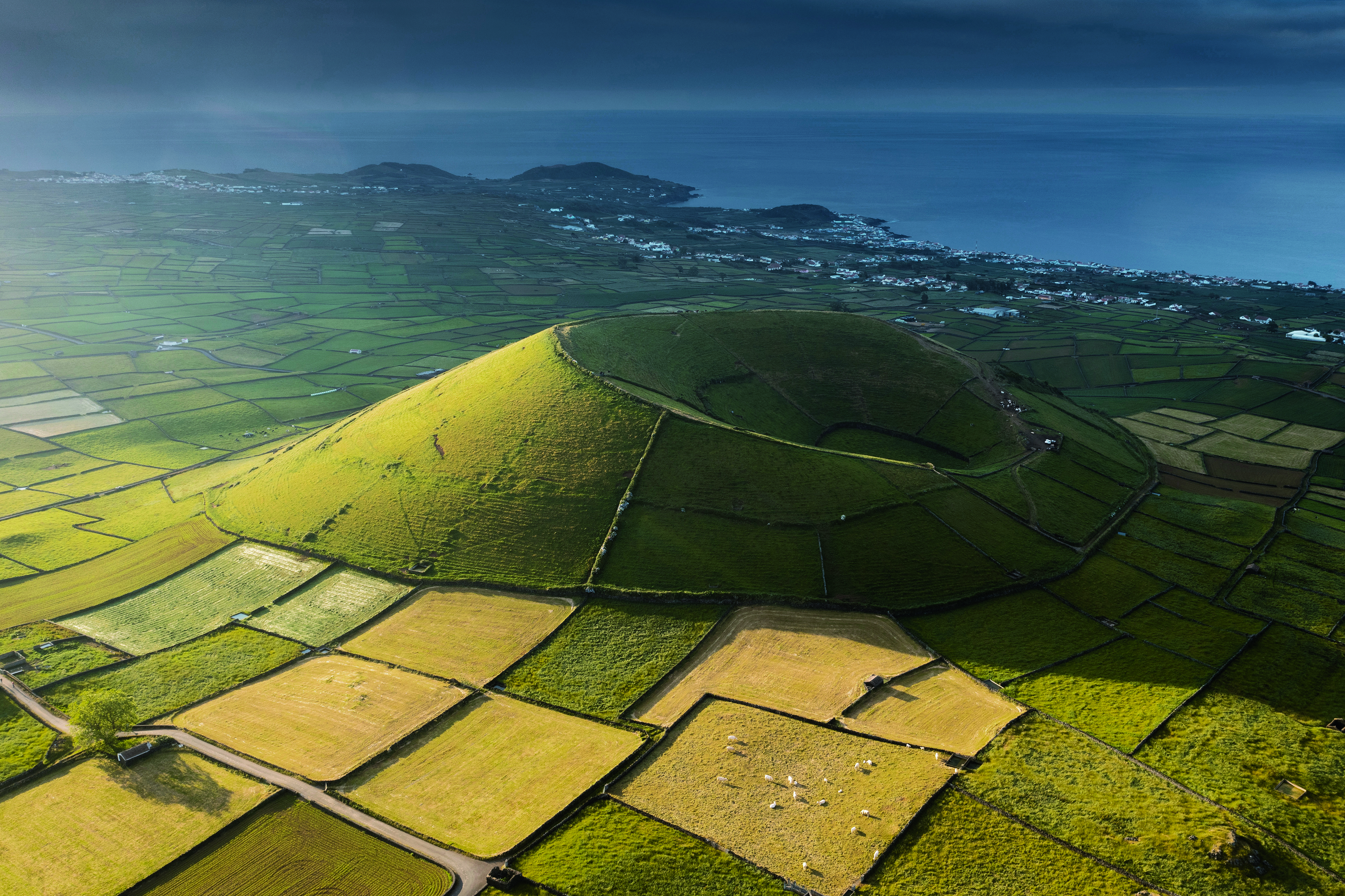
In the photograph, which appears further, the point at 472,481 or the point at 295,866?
the point at 472,481

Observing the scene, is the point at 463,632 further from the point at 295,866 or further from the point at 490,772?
the point at 295,866

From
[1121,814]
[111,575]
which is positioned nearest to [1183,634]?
[1121,814]

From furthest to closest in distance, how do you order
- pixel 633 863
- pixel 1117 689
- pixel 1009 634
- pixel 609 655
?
pixel 1009 634 < pixel 609 655 < pixel 1117 689 < pixel 633 863

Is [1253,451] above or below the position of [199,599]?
above

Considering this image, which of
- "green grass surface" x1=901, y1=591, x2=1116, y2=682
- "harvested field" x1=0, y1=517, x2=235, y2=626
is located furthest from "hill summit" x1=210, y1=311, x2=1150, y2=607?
"harvested field" x1=0, y1=517, x2=235, y2=626

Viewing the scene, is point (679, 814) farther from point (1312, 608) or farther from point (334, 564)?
point (1312, 608)

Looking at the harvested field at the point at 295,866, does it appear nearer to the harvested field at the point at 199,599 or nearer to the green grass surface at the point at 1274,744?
A: the harvested field at the point at 199,599

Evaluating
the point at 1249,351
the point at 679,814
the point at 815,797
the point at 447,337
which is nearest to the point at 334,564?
the point at 679,814

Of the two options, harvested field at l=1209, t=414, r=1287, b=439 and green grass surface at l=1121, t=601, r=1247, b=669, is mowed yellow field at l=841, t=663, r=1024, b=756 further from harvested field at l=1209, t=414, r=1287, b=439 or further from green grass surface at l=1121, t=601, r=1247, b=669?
harvested field at l=1209, t=414, r=1287, b=439
